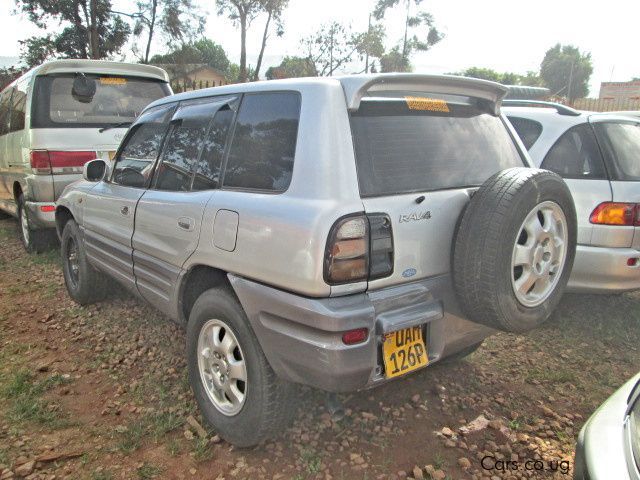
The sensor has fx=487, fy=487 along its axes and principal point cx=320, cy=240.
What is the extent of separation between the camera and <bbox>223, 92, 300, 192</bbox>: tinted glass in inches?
86.2

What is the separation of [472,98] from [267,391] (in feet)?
6.16

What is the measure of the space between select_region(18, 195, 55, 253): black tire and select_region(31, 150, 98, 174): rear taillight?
0.88 meters

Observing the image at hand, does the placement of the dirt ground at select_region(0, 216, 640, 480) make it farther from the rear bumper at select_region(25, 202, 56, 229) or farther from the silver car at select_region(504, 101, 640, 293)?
the rear bumper at select_region(25, 202, 56, 229)

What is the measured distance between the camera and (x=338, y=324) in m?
1.87

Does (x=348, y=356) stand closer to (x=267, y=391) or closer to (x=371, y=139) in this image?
(x=267, y=391)

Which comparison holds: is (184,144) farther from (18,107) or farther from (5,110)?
(5,110)

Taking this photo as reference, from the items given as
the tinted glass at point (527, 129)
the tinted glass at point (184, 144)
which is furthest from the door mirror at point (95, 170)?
the tinted glass at point (527, 129)

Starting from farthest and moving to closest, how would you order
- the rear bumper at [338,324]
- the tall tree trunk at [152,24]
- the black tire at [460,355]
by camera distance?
the tall tree trunk at [152,24]
the black tire at [460,355]
the rear bumper at [338,324]

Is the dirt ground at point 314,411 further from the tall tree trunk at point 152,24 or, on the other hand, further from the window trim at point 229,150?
the tall tree trunk at point 152,24

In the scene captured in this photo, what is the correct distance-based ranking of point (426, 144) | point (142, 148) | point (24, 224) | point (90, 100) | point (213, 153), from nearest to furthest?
point (426, 144) → point (213, 153) → point (142, 148) → point (90, 100) → point (24, 224)

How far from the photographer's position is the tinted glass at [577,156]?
3721 mm

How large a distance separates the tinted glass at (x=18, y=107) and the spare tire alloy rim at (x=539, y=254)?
5.52 metres

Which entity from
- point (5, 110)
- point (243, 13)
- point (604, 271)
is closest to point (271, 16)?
point (243, 13)

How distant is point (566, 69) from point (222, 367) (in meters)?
73.8
